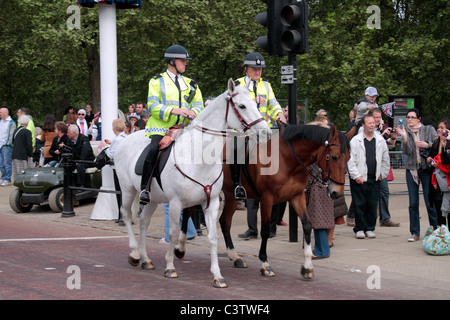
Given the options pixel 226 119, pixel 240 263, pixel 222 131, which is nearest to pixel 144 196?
pixel 222 131

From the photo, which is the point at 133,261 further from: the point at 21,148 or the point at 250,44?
the point at 250,44

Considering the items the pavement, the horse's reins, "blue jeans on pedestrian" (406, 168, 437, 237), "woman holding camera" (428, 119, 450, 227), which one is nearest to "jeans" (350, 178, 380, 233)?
the pavement

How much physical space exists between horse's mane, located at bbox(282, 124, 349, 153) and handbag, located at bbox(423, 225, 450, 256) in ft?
7.62

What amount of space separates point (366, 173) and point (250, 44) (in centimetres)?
1956

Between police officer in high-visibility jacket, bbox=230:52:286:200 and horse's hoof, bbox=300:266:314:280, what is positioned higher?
police officer in high-visibility jacket, bbox=230:52:286:200

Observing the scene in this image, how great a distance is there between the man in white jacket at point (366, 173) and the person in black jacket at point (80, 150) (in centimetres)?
649

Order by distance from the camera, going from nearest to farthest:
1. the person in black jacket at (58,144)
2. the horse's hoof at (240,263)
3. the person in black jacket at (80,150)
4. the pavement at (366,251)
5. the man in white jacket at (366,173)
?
the pavement at (366,251) → the horse's hoof at (240,263) → the man in white jacket at (366,173) → the person in black jacket at (80,150) → the person in black jacket at (58,144)

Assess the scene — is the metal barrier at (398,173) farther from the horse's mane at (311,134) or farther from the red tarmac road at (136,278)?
the horse's mane at (311,134)

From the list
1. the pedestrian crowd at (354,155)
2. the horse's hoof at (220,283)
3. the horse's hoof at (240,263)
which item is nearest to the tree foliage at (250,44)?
the pedestrian crowd at (354,155)

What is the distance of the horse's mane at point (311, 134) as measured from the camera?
354 inches

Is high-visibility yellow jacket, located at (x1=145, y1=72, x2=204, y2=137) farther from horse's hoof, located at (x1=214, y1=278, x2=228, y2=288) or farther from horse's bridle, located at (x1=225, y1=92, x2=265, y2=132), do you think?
horse's hoof, located at (x1=214, y1=278, x2=228, y2=288)

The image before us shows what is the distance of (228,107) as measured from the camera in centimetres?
839

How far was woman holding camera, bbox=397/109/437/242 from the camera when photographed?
11.5 meters
